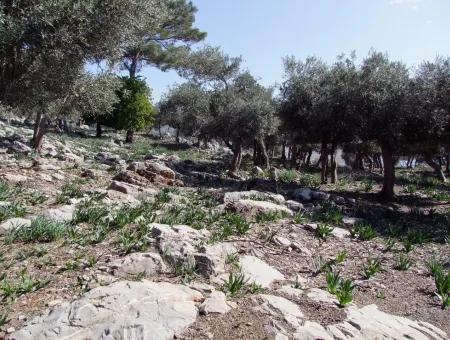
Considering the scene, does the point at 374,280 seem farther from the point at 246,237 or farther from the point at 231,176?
the point at 231,176

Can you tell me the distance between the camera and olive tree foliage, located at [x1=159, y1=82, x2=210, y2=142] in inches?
1334

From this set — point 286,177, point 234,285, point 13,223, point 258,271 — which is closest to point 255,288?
point 234,285

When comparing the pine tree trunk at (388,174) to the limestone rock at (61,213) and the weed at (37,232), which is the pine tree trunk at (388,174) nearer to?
the limestone rock at (61,213)

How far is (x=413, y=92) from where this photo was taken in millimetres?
16016

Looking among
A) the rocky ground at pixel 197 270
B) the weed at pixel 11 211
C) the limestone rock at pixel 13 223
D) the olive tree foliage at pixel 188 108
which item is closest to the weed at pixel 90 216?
the rocky ground at pixel 197 270

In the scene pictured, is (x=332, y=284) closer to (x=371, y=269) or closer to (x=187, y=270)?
(x=371, y=269)

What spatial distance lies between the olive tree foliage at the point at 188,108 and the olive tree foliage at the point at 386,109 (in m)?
13.1

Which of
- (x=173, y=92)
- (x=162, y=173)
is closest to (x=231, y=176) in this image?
(x=162, y=173)

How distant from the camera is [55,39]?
10195mm

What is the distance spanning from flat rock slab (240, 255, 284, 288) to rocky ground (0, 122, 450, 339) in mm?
24

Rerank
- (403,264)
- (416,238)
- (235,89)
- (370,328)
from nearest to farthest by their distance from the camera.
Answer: (370,328)
(403,264)
(416,238)
(235,89)

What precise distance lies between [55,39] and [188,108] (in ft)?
89.1

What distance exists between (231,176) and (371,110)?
24.9 feet

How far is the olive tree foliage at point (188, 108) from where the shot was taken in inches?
1334
